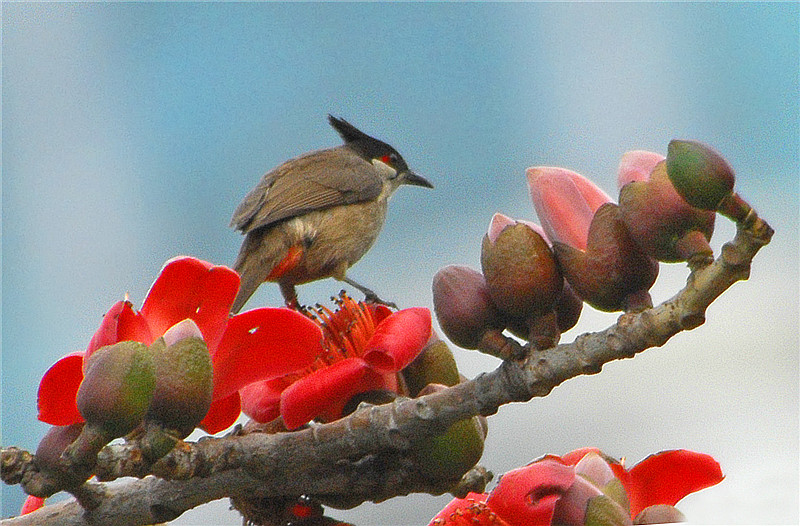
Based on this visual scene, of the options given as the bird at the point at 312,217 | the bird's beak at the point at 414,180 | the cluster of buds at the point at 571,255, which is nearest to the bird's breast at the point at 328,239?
the bird at the point at 312,217

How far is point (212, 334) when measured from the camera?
776 mm

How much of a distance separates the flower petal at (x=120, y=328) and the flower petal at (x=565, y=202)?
1.03ft

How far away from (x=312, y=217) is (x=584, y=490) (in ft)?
10.7

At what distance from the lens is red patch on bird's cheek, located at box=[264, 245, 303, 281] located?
359cm

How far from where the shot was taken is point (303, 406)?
0.79 m

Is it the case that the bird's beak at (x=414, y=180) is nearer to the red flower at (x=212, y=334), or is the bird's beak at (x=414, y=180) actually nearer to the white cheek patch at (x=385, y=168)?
the white cheek patch at (x=385, y=168)

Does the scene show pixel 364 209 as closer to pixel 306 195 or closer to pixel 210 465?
pixel 306 195

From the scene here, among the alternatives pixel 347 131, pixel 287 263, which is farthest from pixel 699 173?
pixel 347 131

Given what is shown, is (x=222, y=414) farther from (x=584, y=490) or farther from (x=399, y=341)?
(x=584, y=490)

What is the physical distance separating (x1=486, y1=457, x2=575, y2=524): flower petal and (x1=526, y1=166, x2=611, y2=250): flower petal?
0.56ft

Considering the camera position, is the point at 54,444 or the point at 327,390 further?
the point at 327,390

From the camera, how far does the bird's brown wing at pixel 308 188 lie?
3781 millimetres

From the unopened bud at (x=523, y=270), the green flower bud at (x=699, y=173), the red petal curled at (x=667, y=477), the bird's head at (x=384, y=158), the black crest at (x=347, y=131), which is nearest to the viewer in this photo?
the green flower bud at (x=699, y=173)

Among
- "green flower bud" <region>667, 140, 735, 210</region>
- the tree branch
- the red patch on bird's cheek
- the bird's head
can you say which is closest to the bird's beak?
the bird's head
